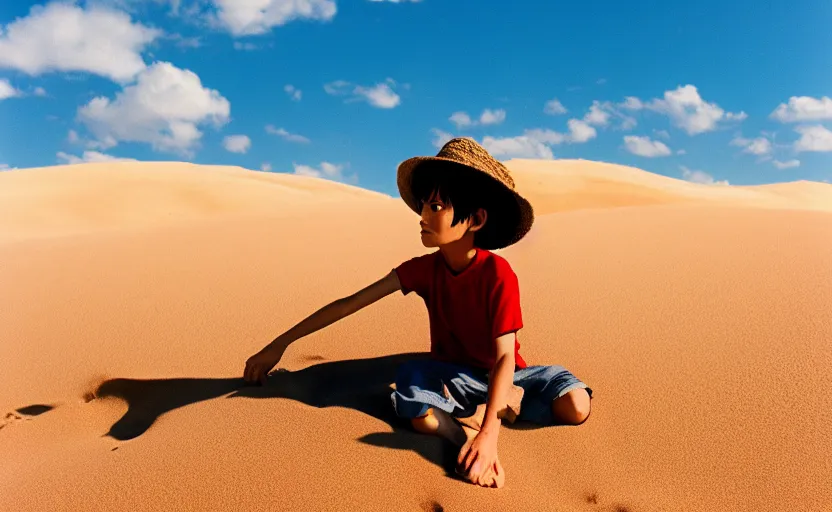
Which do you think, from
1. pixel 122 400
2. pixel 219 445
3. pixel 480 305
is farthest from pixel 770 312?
pixel 122 400

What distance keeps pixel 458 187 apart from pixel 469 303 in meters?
0.43

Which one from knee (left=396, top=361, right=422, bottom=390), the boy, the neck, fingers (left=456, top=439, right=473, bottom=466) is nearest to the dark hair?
the boy

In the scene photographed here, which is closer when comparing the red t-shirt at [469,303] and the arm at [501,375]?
the arm at [501,375]

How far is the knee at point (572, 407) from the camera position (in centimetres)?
230

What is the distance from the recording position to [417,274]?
99.3 inches

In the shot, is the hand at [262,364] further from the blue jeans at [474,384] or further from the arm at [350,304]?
the blue jeans at [474,384]

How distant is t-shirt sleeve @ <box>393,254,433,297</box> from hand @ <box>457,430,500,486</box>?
0.73m

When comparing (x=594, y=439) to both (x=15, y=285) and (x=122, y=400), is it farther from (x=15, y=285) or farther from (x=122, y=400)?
(x=15, y=285)

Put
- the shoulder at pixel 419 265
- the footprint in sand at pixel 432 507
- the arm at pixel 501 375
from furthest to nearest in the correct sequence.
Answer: the shoulder at pixel 419 265, the arm at pixel 501 375, the footprint in sand at pixel 432 507

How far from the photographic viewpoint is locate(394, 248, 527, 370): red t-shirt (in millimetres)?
2258

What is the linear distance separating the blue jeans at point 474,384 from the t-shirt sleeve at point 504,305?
0.27 meters

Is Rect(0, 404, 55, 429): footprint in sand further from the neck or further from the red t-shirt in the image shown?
the neck

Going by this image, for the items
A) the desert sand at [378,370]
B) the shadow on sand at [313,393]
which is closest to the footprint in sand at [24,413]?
the desert sand at [378,370]

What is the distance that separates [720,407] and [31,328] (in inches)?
140
